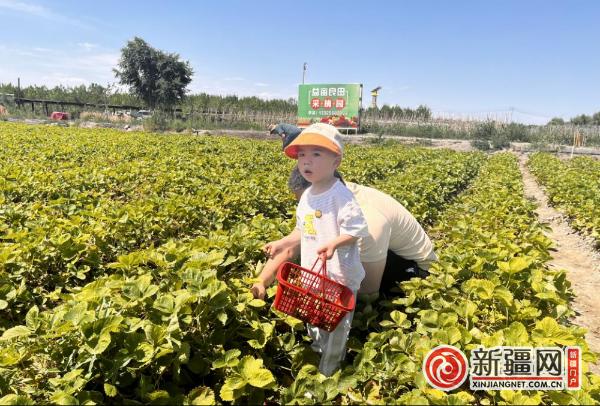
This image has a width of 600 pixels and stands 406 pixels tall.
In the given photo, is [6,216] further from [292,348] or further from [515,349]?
[515,349]

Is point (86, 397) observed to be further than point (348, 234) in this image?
No

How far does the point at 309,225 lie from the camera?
8.04ft

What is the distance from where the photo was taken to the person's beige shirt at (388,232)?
2764 millimetres

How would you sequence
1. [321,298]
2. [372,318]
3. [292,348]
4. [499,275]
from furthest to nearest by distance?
[499,275]
[372,318]
[292,348]
[321,298]

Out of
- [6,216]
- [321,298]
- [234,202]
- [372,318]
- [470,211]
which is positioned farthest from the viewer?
[470,211]

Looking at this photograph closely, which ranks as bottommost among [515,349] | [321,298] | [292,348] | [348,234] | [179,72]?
[292,348]

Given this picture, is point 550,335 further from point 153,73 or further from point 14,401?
point 153,73

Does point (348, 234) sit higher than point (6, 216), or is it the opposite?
point (348, 234)

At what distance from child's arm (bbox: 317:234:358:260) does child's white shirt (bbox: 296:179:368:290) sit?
1.7 inches

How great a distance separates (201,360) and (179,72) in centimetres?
4048

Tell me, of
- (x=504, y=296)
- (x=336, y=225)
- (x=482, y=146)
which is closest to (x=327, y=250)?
(x=336, y=225)

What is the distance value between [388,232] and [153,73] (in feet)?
133

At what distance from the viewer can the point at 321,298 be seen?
2.12 meters

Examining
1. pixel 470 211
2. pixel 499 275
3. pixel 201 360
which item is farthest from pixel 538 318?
pixel 470 211
